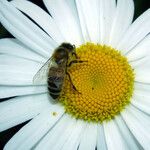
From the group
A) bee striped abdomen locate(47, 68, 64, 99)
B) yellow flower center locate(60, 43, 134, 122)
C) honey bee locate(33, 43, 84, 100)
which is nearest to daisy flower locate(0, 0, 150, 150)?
yellow flower center locate(60, 43, 134, 122)

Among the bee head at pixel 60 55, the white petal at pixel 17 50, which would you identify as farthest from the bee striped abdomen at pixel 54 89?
the white petal at pixel 17 50

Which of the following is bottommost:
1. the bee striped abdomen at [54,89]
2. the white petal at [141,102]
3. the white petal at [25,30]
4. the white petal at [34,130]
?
the white petal at [34,130]

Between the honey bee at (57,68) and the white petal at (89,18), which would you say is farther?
the white petal at (89,18)

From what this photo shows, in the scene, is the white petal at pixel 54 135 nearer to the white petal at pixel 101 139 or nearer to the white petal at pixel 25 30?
the white petal at pixel 101 139

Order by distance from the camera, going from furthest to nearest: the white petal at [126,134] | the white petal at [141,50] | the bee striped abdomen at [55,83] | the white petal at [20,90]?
the white petal at [20,90] < the white petal at [141,50] < the white petal at [126,134] < the bee striped abdomen at [55,83]

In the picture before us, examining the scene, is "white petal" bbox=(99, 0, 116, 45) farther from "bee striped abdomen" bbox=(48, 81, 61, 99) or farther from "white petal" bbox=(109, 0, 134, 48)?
"bee striped abdomen" bbox=(48, 81, 61, 99)

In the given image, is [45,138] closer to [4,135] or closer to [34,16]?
[4,135]

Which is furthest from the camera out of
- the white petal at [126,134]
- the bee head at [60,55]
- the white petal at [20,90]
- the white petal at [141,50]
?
the white petal at [20,90]

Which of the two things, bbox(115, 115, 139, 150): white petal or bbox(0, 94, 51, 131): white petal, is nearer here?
bbox(115, 115, 139, 150): white petal

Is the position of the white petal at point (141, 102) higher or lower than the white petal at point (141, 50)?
lower
